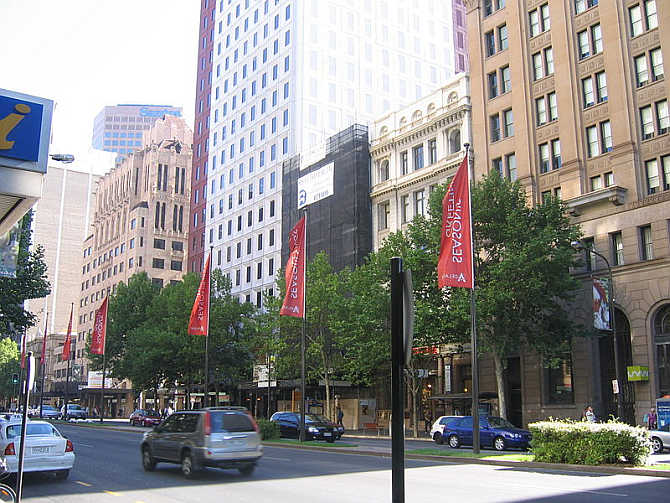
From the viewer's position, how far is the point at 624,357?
3812cm

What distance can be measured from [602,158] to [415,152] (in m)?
17.8

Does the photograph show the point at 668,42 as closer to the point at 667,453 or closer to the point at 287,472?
the point at 667,453

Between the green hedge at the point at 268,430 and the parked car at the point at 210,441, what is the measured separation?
57.4 feet

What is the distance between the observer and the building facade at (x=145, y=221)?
10888 centimetres

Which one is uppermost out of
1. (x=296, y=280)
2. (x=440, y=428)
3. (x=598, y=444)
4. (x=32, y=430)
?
(x=296, y=280)

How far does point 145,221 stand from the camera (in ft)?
359

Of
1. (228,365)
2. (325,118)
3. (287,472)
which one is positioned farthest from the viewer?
(325,118)

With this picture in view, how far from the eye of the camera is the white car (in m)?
15.9

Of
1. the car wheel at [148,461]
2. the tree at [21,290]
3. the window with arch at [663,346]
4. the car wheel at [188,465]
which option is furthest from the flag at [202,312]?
the window with arch at [663,346]

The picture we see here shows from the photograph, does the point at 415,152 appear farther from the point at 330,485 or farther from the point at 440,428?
the point at 330,485

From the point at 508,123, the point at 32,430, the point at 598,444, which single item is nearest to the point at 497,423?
the point at 598,444

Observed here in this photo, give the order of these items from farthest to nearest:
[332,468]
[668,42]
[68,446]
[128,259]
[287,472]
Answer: [128,259] → [668,42] → [332,468] → [287,472] → [68,446]

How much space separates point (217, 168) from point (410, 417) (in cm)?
4824

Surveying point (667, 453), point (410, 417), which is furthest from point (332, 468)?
point (410, 417)
